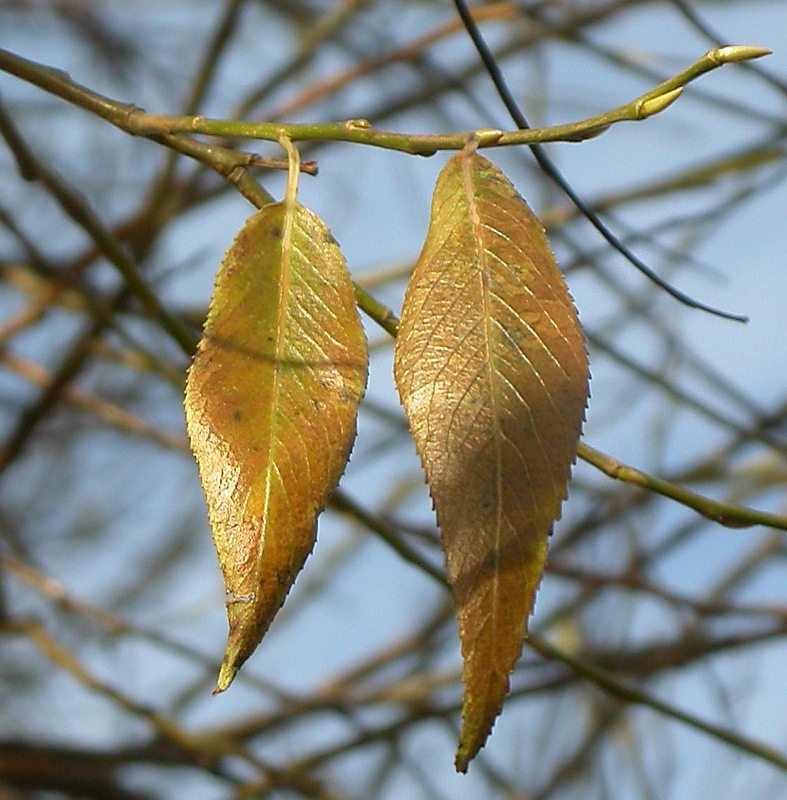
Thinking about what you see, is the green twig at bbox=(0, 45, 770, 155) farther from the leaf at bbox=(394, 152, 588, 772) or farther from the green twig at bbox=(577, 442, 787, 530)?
the green twig at bbox=(577, 442, 787, 530)

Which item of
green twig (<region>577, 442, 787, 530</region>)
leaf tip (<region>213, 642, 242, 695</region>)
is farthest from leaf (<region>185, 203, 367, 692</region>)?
green twig (<region>577, 442, 787, 530</region>)

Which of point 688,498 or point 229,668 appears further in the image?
point 688,498

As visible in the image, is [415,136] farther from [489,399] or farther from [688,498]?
[688,498]

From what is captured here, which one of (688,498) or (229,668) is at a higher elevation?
(688,498)

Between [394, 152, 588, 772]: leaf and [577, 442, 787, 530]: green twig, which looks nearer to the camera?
[394, 152, 588, 772]: leaf

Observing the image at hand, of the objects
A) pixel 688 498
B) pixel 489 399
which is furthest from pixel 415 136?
pixel 688 498

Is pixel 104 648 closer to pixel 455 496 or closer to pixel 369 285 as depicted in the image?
pixel 369 285
